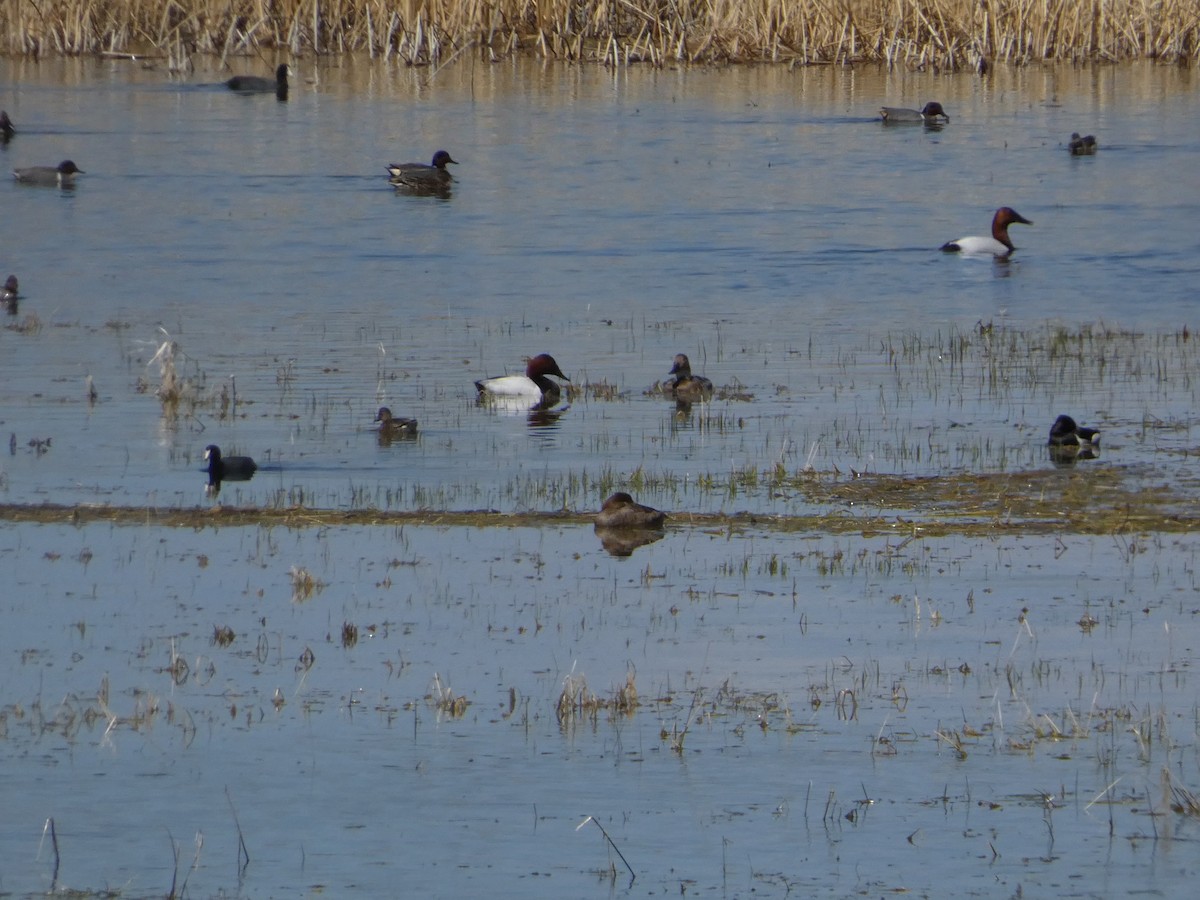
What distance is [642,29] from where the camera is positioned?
41.2m

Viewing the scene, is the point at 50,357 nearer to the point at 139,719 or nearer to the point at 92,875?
the point at 139,719

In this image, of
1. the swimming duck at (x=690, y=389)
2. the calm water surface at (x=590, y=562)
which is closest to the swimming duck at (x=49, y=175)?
the calm water surface at (x=590, y=562)

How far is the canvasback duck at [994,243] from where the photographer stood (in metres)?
24.5

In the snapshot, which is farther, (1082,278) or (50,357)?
(1082,278)

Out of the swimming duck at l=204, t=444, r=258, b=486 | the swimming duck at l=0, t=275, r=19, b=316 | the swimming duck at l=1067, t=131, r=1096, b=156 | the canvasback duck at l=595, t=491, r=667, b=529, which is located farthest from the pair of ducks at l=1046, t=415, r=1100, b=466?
the swimming duck at l=1067, t=131, r=1096, b=156

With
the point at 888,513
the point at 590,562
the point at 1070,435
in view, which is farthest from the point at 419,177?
the point at 590,562

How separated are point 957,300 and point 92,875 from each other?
649 inches

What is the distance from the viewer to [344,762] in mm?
7578

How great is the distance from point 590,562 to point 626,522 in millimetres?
586

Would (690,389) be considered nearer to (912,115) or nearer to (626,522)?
(626,522)

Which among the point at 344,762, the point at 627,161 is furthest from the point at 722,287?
the point at 344,762

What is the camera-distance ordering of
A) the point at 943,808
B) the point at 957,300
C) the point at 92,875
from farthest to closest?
the point at 957,300 → the point at 943,808 → the point at 92,875

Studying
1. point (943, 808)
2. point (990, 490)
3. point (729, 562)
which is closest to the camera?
point (943, 808)

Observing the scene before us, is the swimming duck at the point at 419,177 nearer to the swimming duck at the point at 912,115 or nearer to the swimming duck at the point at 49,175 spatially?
the swimming duck at the point at 49,175
